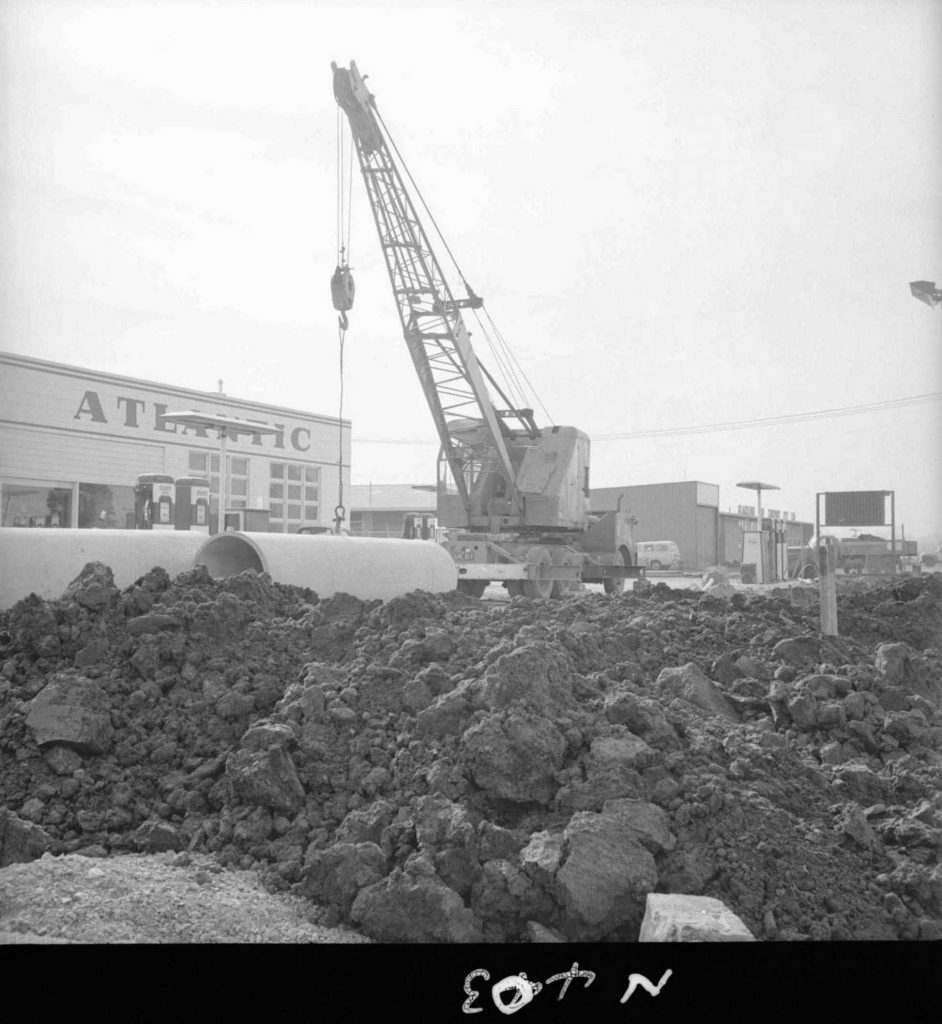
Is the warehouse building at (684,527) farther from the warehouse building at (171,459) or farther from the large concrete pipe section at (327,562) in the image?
the warehouse building at (171,459)

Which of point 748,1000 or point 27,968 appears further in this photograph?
point 27,968

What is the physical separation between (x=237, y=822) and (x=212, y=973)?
0.48 meters

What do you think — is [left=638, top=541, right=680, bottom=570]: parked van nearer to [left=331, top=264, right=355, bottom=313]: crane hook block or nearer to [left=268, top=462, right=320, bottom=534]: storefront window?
[left=268, top=462, right=320, bottom=534]: storefront window

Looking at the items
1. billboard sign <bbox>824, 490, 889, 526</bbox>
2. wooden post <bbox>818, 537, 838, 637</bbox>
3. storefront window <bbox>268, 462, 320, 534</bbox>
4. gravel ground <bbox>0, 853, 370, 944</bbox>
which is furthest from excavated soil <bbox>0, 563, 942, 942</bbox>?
storefront window <bbox>268, 462, 320, 534</bbox>

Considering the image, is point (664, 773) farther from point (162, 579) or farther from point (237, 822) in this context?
point (162, 579)

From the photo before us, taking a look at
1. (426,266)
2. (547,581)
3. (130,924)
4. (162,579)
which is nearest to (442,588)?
(162,579)

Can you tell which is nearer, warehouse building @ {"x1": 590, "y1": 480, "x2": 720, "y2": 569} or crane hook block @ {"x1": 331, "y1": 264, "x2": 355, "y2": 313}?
crane hook block @ {"x1": 331, "y1": 264, "x2": 355, "y2": 313}

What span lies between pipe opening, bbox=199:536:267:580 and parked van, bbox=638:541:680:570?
10470mm

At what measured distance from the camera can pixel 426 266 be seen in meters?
11.7

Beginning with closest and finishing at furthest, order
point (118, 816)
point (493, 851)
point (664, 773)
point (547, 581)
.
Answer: point (493, 851)
point (664, 773)
point (118, 816)
point (547, 581)

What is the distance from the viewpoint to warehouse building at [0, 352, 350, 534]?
29.3ft

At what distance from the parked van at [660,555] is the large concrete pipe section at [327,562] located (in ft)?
32.8

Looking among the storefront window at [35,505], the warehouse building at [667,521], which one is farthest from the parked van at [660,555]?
the storefront window at [35,505]

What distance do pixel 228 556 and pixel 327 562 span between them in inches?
19.6
